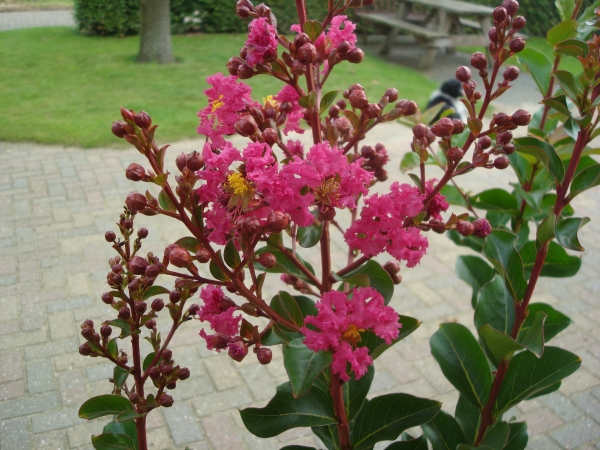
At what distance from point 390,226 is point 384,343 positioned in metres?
0.20

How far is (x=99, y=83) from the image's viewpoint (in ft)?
17.0

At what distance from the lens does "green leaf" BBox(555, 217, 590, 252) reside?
103 cm

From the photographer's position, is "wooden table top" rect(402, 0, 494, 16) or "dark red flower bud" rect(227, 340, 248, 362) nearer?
"dark red flower bud" rect(227, 340, 248, 362)

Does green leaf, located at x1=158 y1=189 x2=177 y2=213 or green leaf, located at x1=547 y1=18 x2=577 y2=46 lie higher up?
green leaf, located at x1=547 y1=18 x2=577 y2=46

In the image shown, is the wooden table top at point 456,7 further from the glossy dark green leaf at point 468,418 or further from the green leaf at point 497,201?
the glossy dark green leaf at point 468,418

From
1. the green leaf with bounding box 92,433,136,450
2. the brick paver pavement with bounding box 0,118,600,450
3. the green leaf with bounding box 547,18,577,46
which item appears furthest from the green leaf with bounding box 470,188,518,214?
the brick paver pavement with bounding box 0,118,600,450

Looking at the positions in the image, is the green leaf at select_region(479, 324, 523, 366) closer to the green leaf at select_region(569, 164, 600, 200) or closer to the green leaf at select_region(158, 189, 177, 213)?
the green leaf at select_region(569, 164, 600, 200)

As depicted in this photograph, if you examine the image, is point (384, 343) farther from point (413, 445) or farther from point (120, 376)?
point (120, 376)

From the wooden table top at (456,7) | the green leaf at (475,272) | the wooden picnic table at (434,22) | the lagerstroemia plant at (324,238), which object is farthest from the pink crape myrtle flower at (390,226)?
the wooden table top at (456,7)

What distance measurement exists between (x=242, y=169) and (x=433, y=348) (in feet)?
2.23

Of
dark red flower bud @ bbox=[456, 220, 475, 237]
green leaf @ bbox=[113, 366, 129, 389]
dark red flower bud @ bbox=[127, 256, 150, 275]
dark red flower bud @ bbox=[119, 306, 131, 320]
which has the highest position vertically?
dark red flower bud @ bbox=[456, 220, 475, 237]

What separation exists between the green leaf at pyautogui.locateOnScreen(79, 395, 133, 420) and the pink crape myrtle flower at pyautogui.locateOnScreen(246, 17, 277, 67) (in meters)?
0.58

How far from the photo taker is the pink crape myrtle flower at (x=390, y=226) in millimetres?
900

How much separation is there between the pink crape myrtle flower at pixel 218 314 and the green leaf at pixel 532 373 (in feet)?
1.92
